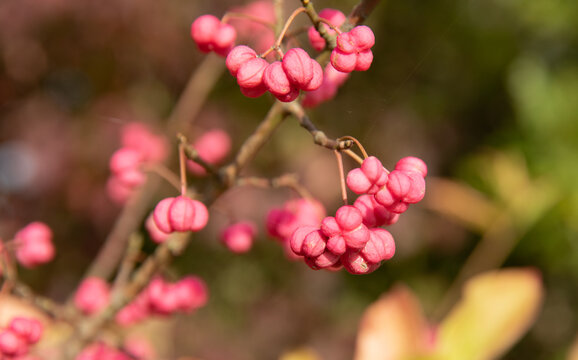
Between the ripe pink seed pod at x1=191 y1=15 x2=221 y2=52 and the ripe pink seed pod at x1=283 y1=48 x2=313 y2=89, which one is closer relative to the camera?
the ripe pink seed pod at x1=283 y1=48 x2=313 y2=89

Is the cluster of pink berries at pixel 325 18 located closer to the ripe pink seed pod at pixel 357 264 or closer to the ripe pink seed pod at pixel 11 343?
the ripe pink seed pod at pixel 357 264

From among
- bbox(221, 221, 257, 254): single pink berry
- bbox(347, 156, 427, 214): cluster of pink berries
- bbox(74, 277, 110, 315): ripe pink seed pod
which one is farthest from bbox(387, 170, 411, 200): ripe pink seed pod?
bbox(74, 277, 110, 315): ripe pink seed pod

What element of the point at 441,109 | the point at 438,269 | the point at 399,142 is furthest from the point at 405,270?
the point at 441,109

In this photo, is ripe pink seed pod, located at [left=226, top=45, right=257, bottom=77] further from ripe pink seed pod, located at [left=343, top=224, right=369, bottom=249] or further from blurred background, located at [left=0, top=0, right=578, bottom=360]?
blurred background, located at [left=0, top=0, right=578, bottom=360]

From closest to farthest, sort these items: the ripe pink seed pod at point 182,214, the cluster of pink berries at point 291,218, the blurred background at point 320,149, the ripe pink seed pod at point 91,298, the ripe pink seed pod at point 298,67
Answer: the ripe pink seed pod at point 298,67 → the ripe pink seed pod at point 182,214 → the cluster of pink berries at point 291,218 → the ripe pink seed pod at point 91,298 → the blurred background at point 320,149

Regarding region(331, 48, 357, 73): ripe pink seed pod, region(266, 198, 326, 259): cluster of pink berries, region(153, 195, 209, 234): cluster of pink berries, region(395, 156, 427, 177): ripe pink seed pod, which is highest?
region(331, 48, 357, 73): ripe pink seed pod

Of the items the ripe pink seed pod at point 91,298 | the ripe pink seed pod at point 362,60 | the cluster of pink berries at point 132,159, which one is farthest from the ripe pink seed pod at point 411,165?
the ripe pink seed pod at point 91,298
